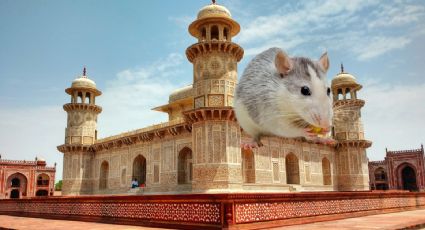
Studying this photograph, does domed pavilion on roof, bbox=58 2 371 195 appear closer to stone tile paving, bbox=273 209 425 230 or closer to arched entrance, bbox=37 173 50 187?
stone tile paving, bbox=273 209 425 230

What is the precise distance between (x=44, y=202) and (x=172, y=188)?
6.48m

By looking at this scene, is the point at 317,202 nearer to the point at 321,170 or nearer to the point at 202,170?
the point at 202,170

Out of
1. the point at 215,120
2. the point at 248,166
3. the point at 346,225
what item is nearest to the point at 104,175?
the point at 248,166

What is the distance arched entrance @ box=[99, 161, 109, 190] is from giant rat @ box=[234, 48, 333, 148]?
83.4ft

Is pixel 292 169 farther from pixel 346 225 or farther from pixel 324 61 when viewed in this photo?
pixel 324 61

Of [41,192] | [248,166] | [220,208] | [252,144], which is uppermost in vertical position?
[248,166]

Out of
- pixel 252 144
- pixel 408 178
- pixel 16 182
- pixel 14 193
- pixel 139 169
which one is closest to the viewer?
pixel 252 144

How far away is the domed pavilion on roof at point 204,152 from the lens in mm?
14078

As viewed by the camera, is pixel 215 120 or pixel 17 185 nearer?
pixel 215 120

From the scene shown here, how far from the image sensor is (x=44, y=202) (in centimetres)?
1450

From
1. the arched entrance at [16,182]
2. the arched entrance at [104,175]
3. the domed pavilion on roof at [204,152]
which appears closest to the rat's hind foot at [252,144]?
the domed pavilion on roof at [204,152]

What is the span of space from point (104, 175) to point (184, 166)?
8897mm

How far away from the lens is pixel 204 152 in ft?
49.9

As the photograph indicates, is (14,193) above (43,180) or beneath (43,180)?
beneath
